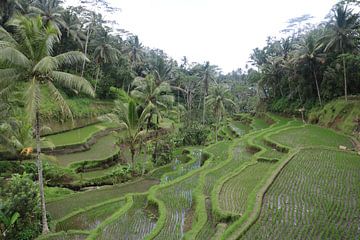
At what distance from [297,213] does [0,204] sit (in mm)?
9904

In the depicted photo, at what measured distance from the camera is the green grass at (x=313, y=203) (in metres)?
8.55

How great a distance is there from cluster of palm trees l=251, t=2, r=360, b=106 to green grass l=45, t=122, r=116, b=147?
71.9 ft

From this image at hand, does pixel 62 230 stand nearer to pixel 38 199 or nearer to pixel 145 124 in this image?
pixel 38 199

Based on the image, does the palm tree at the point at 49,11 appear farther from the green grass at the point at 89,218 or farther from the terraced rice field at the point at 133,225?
the terraced rice field at the point at 133,225

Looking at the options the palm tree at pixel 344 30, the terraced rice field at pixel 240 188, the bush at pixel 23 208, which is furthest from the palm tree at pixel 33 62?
the palm tree at pixel 344 30

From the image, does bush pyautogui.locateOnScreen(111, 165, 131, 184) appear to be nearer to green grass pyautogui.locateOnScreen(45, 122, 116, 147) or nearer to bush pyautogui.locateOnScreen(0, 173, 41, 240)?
green grass pyautogui.locateOnScreen(45, 122, 116, 147)

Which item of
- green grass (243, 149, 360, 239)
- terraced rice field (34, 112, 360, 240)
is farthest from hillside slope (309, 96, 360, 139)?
green grass (243, 149, 360, 239)

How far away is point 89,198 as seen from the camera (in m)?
14.9

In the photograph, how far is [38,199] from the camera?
11.6m

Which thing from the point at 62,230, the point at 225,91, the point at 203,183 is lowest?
the point at 62,230

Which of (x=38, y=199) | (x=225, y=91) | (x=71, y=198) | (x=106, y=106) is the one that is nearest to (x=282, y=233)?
(x=38, y=199)

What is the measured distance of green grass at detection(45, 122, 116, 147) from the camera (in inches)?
909

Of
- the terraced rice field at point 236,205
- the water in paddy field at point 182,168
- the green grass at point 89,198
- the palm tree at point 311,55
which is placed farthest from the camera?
the palm tree at point 311,55

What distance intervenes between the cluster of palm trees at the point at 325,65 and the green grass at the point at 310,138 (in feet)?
18.7
